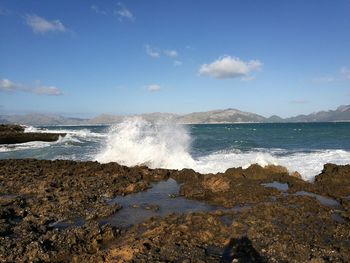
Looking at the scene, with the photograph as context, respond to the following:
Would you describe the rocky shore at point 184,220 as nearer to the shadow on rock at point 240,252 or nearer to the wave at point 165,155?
the shadow on rock at point 240,252

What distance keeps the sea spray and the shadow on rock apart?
480 inches

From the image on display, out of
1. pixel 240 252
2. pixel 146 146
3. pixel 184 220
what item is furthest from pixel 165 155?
pixel 240 252

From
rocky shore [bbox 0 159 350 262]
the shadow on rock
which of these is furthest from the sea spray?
the shadow on rock

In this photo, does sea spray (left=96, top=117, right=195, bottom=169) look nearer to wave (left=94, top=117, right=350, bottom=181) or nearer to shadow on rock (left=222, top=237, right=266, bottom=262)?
wave (left=94, top=117, right=350, bottom=181)

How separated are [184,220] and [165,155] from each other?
1219cm

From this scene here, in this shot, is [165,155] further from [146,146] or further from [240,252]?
[240,252]

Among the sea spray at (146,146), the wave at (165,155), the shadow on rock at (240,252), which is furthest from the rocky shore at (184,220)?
the sea spray at (146,146)

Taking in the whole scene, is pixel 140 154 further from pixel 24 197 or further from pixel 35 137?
pixel 35 137

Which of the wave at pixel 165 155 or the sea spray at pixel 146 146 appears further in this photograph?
the sea spray at pixel 146 146

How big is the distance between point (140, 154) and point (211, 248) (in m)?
14.9

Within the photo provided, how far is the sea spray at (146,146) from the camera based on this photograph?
20797 millimetres

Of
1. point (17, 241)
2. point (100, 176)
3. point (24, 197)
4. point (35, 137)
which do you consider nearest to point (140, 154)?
point (100, 176)

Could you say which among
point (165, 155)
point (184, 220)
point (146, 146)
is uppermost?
point (146, 146)

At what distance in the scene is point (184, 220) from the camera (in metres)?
9.14
